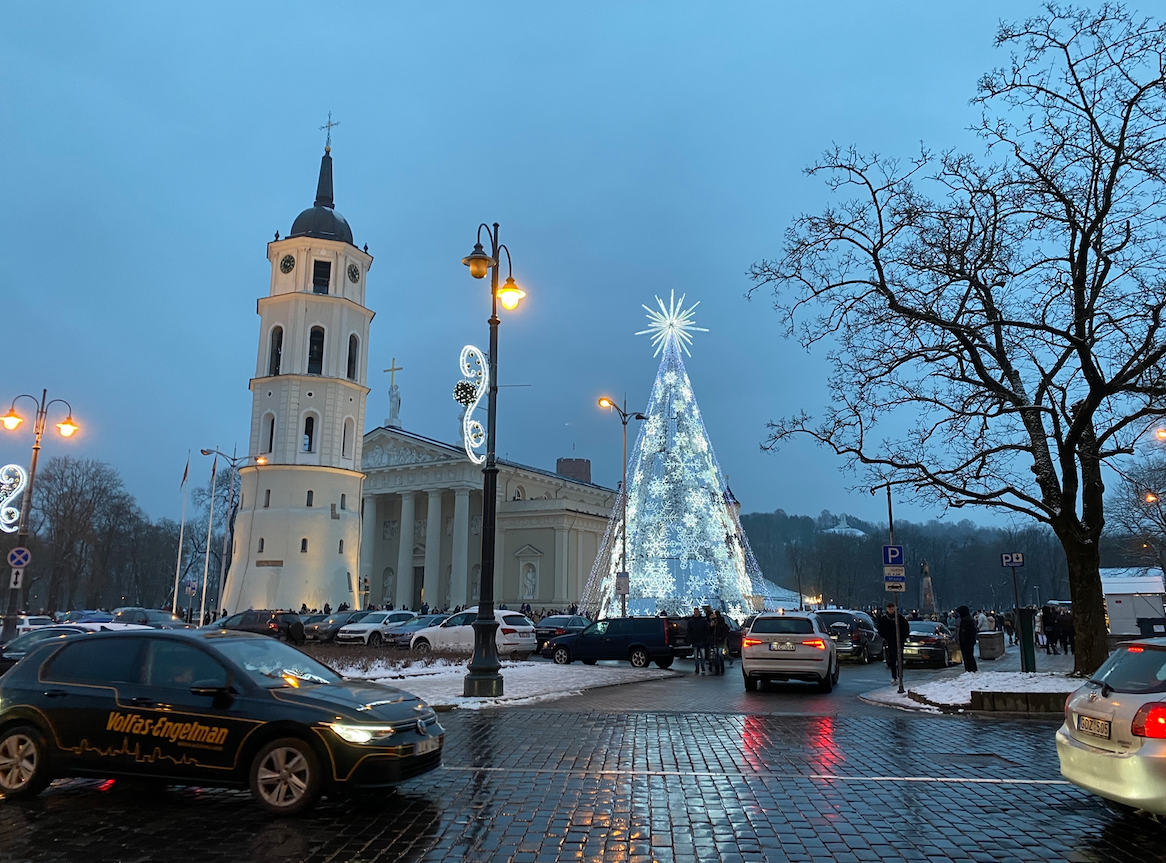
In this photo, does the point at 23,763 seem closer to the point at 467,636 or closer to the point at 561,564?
the point at 467,636

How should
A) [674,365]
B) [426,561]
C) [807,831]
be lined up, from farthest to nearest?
[426,561], [674,365], [807,831]

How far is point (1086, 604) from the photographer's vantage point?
15.1m

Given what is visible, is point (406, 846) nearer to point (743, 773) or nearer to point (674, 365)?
point (743, 773)

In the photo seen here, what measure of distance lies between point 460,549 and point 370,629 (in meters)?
32.4

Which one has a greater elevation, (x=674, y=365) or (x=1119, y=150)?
(x=674, y=365)

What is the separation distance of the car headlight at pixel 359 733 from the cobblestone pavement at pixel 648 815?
2.06ft

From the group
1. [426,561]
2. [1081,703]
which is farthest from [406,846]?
[426,561]

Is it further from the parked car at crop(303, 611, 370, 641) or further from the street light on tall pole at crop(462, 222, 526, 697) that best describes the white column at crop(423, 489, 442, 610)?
the street light on tall pole at crop(462, 222, 526, 697)

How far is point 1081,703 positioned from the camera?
23.6 ft

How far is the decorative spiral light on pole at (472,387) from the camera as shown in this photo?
2781 centimetres

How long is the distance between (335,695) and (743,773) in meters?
4.32

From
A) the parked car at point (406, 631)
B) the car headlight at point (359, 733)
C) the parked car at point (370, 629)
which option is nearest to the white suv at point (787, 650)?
the car headlight at point (359, 733)

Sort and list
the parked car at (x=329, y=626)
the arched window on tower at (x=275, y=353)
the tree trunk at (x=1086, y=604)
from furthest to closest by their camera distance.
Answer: the arched window on tower at (x=275, y=353) → the parked car at (x=329, y=626) → the tree trunk at (x=1086, y=604)

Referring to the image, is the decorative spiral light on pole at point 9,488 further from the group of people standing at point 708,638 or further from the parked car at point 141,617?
the group of people standing at point 708,638
